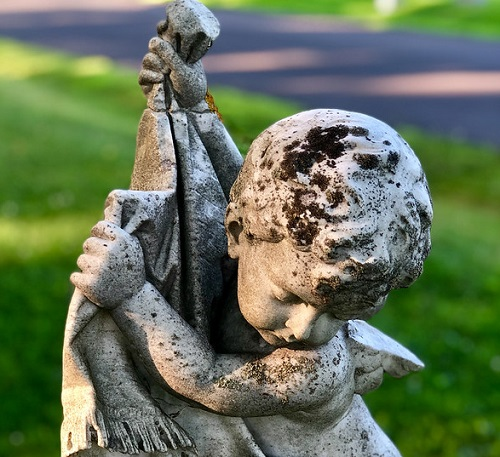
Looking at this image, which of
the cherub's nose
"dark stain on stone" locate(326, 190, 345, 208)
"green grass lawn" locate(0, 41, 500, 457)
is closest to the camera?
"dark stain on stone" locate(326, 190, 345, 208)

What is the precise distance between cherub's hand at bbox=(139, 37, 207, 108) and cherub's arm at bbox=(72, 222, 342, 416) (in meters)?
0.39

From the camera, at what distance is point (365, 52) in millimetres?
13852

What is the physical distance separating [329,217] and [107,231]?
17.7 inches

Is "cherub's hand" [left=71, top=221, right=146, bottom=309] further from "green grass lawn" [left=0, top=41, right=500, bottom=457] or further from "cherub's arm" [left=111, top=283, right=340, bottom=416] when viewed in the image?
"green grass lawn" [left=0, top=41, right=500, bottom=457]

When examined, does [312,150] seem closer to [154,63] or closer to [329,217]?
[329,217]

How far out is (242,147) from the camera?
2.50m

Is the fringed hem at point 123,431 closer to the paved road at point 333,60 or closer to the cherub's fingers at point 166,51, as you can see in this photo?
the cherub's fingers at point 166,51

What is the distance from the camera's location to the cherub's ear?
1750mm

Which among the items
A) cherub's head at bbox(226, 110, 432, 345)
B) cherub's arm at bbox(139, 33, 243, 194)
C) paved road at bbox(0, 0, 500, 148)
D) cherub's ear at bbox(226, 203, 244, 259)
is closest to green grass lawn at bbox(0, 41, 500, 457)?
cherub's arm at bbox(139, 33, 243, 194)

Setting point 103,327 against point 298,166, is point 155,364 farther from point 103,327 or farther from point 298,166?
point 298,166

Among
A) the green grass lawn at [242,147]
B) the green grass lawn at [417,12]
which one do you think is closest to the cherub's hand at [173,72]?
the green grass lawn at [242,147]

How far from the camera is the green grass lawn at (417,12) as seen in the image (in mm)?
15914

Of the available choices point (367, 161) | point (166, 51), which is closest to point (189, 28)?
point (166, 51)

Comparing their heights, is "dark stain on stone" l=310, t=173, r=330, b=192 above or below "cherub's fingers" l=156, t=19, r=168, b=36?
below
